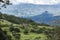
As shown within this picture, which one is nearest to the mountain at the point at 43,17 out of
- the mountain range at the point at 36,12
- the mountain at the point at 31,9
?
the mountain range at the point at 36,12

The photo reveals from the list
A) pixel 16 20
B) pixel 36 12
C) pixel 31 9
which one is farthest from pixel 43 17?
pixel 16 20

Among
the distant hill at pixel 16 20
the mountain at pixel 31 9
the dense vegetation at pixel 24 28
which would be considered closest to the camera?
the distant hill at pixel 16 20

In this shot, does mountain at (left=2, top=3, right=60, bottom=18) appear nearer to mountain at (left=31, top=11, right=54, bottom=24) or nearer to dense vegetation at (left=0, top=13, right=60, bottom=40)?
mountain at (left=31, top=11, right=54, bottom=24)

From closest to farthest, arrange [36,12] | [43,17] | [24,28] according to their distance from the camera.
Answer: [43,17] → [36,12] → [24,28]

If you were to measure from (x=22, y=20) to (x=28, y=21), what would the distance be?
3.02m

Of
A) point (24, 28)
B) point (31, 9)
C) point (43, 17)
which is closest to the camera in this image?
point (43, 17)

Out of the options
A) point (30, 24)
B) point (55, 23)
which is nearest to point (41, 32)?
point (30, 24)

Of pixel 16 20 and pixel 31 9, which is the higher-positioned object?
pixel 31 9

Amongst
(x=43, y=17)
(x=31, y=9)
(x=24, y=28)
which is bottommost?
(x=24, y=28)

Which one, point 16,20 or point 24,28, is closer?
point 16,20

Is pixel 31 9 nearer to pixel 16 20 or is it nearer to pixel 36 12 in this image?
pixel 36 12

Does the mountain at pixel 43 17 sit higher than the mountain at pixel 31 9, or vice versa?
the mountain at pixel 31 9

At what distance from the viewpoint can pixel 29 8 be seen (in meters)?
31.8

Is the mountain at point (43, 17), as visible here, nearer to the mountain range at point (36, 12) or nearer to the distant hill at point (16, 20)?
the mountain range at point (36, 12)
